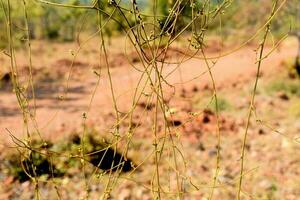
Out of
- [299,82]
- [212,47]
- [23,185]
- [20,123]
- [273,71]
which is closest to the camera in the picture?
[23,185]

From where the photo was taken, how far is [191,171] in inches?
187

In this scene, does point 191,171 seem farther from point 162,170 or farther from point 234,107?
point 234,107

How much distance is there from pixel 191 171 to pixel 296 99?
353 cm

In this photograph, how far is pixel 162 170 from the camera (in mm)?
4770

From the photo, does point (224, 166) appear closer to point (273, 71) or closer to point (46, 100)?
point (46, 100)

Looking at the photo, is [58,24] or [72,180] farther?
[58,24]

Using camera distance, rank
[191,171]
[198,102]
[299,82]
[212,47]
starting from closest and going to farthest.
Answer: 1. [191,171]
2. [198,102]
3. [299,82]
4. [212,47]

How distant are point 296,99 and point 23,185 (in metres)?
4.69

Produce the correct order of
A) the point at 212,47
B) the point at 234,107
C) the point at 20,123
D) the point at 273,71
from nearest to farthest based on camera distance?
1. the point at 20,123
2. the point at 234,107
3. the point at 273,71
4. the point at 212,47

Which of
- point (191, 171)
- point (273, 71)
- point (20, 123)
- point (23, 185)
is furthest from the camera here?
point (273, 71)

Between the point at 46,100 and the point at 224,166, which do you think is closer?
the point at 224,166

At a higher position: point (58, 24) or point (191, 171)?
Result: point (58, 24)

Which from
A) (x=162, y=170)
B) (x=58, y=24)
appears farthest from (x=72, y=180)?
(x=58, y=24)

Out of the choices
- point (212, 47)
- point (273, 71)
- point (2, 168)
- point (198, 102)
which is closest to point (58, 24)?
point (212, 47)
